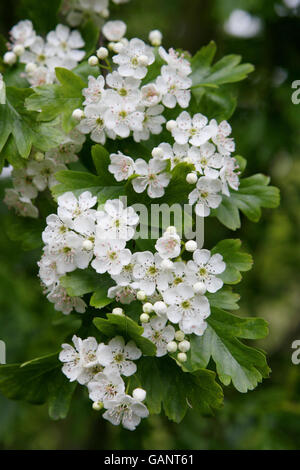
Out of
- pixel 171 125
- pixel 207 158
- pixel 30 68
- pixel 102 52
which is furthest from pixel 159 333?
pixel 30 68

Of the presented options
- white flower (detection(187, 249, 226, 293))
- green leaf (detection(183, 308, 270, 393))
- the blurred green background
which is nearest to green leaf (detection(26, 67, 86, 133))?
white flower (detection(187, 249, 226, 293))

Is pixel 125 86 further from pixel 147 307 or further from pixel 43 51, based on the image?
pixel 147 307

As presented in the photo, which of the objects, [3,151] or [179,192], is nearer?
[179,192]

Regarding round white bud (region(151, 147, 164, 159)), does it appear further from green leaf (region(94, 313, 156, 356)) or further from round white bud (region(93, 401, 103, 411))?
round white bud (region(93, 401, 103, 411))

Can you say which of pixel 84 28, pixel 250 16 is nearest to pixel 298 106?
pixel 250 16

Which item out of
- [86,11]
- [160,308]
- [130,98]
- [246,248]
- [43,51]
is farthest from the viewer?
[246,248]

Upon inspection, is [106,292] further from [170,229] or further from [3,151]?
[3,151]
